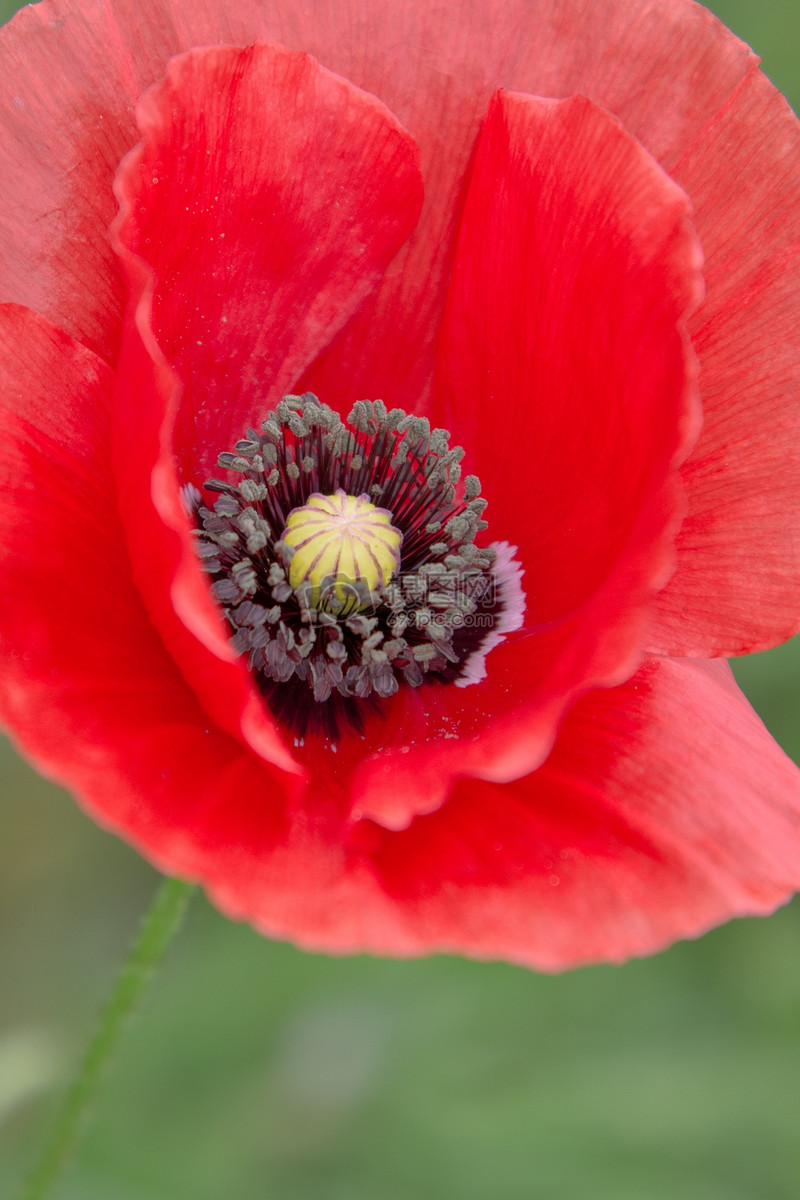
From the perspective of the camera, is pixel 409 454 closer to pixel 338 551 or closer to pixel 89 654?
pixel 338 551


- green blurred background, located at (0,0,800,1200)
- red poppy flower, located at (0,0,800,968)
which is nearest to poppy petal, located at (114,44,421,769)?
red poppy flower, located at (0,0,800,968)

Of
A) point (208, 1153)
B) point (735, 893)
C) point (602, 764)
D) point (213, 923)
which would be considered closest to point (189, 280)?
point (602, 764)

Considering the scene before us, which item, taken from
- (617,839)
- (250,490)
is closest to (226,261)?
(250,490)

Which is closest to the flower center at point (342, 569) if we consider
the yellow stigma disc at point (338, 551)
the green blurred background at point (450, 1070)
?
the yellow stigma disc at point (338, 551)

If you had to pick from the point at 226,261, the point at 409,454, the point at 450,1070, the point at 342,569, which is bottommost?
the point at 450,1070

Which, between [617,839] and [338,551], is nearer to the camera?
[617,839]

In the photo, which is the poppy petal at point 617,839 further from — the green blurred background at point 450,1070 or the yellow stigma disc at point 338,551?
the green blurred background at point 450,1070

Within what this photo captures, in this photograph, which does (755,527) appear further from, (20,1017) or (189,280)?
(20,1017)
